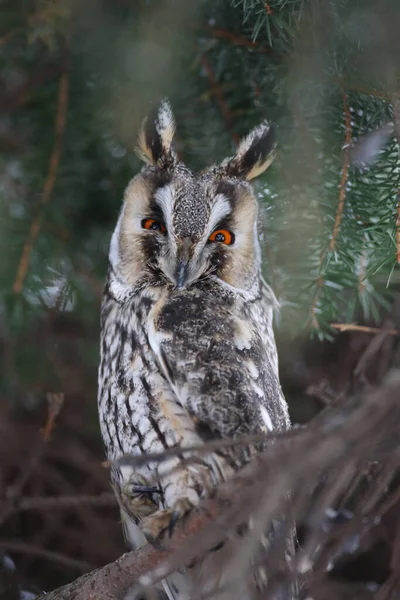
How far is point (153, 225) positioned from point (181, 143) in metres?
0.35

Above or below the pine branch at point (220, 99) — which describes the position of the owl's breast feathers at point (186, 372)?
below

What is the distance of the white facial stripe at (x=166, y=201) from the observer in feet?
4.79

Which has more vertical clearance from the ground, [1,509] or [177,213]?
[177,213]

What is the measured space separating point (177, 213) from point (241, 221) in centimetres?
19

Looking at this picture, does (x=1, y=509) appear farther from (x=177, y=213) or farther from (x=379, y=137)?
(x=379, y=137)

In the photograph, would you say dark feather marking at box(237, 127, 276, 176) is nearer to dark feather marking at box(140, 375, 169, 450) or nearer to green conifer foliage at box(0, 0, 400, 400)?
green conifer foliage at box(0, 0, 400, 400)

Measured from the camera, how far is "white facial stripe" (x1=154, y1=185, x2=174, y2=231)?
1461mm

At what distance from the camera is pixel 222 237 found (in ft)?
5.06

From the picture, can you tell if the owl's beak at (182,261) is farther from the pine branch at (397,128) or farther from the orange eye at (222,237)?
the pine branch at (397,128)

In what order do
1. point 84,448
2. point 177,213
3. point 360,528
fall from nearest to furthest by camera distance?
point 360,528 → point 177,213 → point 84,448

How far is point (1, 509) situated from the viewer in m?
1.48

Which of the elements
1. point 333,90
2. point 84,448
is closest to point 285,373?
point 84,448

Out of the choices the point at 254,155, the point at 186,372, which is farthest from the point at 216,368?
the point at 254,155

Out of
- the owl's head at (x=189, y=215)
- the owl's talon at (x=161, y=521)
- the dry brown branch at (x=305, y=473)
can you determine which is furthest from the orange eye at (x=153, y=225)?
the dry brown branch at (x=305, y=473)
